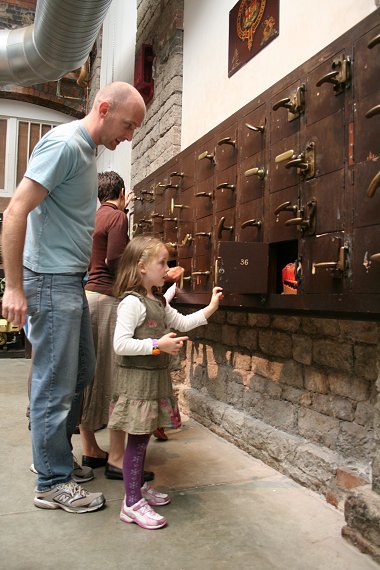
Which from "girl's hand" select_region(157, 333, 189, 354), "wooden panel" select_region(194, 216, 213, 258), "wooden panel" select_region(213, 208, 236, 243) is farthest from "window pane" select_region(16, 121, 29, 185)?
"girl's hand" select_region(157, 333, 189, 354)

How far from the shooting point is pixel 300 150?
78.8 inches

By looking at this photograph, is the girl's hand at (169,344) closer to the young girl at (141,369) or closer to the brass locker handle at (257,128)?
the young girl at (141,369)

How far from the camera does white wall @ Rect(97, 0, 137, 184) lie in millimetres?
5719

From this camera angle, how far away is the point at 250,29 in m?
3.07

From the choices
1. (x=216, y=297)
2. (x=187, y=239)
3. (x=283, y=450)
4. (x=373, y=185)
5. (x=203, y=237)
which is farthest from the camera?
(x=187, y=239)

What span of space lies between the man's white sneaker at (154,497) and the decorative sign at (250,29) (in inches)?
99.5

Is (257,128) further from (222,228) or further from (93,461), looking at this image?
(93,461)

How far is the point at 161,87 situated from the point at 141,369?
3553 mm

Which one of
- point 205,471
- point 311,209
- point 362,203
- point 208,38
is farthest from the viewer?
point 208,38

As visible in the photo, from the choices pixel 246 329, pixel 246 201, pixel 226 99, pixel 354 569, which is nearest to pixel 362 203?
pixel 246 201

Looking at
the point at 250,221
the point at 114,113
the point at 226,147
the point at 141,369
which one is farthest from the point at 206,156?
the point at 141,369

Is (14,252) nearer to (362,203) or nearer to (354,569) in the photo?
(362,203)

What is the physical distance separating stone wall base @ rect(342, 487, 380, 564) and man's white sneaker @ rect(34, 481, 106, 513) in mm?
938

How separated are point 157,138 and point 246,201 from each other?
8.06 feet
